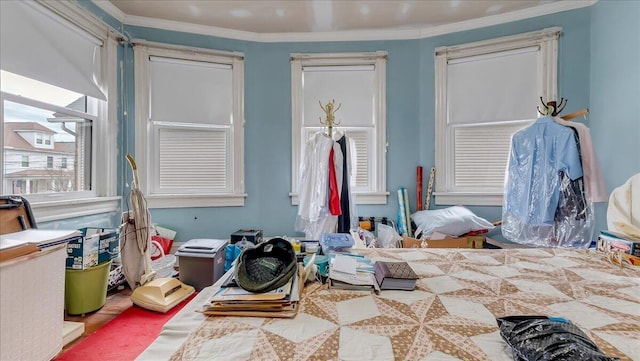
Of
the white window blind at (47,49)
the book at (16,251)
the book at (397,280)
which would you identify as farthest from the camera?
the white window blind at (47,49)

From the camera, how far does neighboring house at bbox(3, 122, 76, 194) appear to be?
1823 mm

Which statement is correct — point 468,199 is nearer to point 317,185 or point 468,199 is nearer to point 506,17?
point 317,185

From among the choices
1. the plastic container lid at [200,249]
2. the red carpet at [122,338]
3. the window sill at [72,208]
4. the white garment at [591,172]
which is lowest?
the red carpet at [122,338]

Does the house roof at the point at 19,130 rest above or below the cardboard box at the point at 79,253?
above

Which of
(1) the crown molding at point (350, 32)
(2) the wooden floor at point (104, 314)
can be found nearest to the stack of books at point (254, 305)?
(2) the wooden floor at point (104, 314)

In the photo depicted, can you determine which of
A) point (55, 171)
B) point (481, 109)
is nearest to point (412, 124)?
point (481, 109)

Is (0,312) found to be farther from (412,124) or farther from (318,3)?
(412,124)

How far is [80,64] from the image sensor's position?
2.24m

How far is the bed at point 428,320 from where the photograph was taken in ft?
2.34

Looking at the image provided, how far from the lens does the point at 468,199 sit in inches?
108

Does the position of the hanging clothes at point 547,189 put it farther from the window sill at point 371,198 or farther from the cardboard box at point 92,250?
the cardboard box at point 92,250

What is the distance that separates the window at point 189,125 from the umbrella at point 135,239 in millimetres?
933

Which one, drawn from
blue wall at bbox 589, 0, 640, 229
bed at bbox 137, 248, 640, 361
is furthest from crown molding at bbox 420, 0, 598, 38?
bed at bbox 137, 248, 640, 361

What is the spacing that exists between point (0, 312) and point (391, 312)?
47.2 inches
